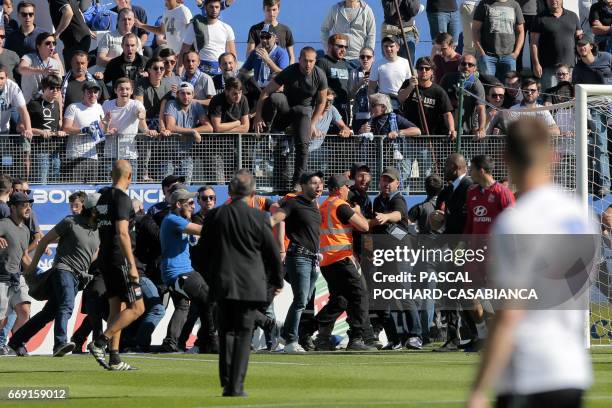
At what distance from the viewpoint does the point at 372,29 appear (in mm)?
21812

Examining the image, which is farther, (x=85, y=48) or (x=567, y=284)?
(x=85, y=48)

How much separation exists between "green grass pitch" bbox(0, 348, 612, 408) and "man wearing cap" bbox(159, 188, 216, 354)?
2.51 feet

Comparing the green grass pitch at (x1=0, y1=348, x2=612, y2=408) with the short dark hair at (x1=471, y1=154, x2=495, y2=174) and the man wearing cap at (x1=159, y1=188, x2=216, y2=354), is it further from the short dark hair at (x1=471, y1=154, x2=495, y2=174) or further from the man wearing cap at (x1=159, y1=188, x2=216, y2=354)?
the short dark hair at (x1=471, y1=154, x2=495, y2=174)

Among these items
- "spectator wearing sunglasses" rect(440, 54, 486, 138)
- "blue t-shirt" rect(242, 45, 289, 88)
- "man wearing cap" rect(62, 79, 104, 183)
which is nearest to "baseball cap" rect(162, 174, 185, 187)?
"man wearing cap" rect(62, 79, 104, 183)

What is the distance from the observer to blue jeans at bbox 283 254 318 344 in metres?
16.1

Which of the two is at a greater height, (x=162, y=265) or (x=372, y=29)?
(x=372, y=29)

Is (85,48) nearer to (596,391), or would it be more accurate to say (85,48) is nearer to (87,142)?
(87,142)

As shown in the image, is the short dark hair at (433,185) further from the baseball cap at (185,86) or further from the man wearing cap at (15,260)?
the man wearing cap at (15,260)

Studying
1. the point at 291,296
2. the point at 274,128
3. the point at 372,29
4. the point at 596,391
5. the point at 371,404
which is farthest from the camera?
the point at 372,29

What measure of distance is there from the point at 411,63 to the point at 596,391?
11249 millimetres

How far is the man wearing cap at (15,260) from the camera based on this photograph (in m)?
16.4

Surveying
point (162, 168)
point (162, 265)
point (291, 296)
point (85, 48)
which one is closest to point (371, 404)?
point (162, 265)

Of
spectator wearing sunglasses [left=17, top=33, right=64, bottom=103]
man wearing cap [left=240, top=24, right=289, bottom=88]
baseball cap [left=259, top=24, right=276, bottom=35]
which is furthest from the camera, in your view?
baseball cap [left=259, top=24, right=276, bottom=35]

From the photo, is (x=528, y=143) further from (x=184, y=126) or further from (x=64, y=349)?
(x=184, y=126)
